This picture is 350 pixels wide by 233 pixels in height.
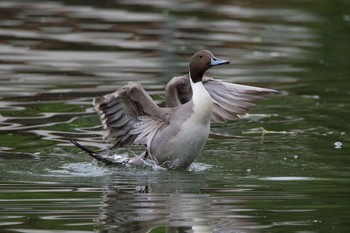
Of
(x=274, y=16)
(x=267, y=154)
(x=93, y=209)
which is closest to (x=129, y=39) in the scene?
(x=274, y=16)

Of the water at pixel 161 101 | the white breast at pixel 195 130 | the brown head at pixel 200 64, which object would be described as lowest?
the water at pixel 161 101

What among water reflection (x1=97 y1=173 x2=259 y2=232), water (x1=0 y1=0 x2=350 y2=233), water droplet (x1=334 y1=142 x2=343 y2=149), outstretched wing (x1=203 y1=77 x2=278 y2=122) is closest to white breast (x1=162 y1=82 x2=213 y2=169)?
water (x1=0 y1=0 x2=350 y2=233)

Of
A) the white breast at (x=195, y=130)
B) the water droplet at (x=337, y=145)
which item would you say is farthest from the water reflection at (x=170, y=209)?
the water droplet at (x=337, y=145)

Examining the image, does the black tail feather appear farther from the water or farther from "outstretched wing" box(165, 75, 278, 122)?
"outstretched wing" box(165, 75, 278, 122)

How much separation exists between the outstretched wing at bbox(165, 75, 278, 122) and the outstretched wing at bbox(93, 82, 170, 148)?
0.47 meters

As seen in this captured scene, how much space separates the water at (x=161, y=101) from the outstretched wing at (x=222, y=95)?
0.40 metres

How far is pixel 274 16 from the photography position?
2523 cm

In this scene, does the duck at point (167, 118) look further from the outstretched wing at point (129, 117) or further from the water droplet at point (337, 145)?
the water droplet at point (337, 145)

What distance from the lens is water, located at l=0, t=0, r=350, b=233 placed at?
9.50m

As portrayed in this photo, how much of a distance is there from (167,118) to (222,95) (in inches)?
40.9

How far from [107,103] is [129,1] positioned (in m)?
14.3

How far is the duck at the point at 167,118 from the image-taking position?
1204 centimetres

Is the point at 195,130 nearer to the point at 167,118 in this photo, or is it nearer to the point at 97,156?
the point at 167,118

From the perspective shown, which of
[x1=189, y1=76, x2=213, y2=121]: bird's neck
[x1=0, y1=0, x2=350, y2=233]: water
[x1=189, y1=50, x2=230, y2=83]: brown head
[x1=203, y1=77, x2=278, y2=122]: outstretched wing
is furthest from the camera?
[x1=203, y1=77, x2=278, y2=122]: outstretched wing
